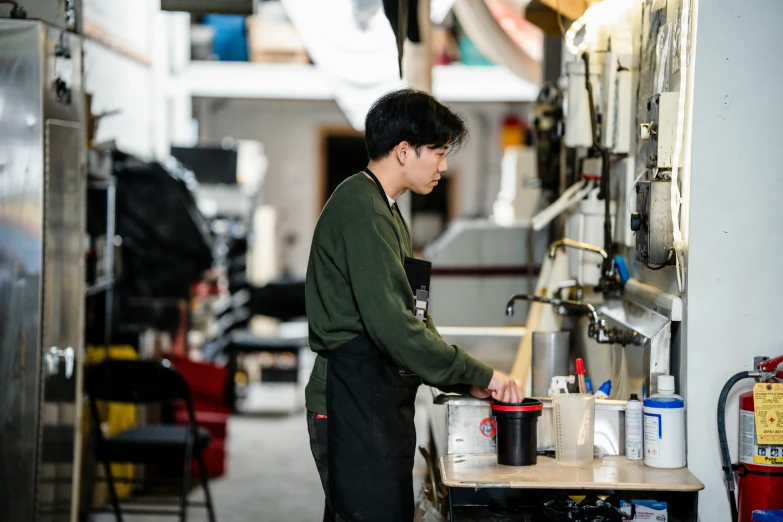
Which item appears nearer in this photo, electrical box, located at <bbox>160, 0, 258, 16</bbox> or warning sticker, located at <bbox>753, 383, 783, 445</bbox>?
warning sticker, located at <bbox>753, 383, 783, 445</bbox>

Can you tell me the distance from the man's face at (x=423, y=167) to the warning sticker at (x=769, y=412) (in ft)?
2.98

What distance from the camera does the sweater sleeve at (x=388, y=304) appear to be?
2.05 metres

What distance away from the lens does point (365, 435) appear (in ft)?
6.95

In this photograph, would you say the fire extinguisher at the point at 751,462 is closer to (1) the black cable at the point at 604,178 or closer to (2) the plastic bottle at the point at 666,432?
(2) the plastic bottle at the point at 666,432

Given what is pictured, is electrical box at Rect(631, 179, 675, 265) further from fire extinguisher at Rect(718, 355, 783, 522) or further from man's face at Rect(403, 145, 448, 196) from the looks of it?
man's face at Rect(403, 145, 448, 196)

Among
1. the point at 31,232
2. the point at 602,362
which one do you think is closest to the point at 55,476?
the point at 31,232

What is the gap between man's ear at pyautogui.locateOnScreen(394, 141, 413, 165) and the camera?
2166 millimetres

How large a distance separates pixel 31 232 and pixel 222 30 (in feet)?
23.9

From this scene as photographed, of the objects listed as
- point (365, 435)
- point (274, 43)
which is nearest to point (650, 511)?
point (365, 435)

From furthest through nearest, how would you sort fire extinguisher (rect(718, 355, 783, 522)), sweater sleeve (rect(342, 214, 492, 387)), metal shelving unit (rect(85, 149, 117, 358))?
metal shelving unit (rect(85, 149, 117, 358)), fire extinguisher (rect(718, 355, 783, 522)), sweater sleeve (rect(342, 214, 492, 387))

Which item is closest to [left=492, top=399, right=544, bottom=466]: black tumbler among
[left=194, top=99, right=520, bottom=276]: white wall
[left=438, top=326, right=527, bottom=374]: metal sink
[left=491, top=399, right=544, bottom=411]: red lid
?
[left=491, top=399, right=544, bottom=411]: red lid

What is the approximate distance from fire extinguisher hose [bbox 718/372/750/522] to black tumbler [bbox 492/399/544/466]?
0.44 meters

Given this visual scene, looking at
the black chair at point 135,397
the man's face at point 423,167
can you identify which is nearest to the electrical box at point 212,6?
the man's face at point 423,167

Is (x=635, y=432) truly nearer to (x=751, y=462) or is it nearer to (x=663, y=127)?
(x=751, y=462)
